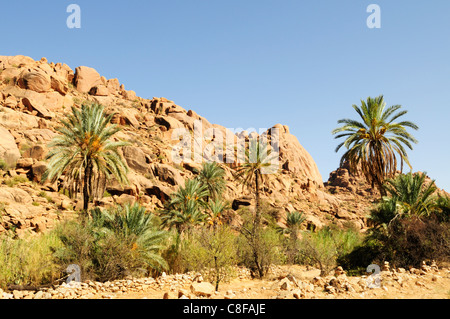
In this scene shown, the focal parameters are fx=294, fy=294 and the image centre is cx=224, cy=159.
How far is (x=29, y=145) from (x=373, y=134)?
1412 inches

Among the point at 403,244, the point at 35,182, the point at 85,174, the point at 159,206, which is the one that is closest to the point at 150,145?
the point at 159,206

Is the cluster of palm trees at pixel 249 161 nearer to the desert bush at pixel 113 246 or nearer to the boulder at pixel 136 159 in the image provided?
the desert bush at pixel 113 246

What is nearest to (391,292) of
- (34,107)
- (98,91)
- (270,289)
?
(270,289)

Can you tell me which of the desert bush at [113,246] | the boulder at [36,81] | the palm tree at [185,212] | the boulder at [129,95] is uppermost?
the boulder at [129,95]

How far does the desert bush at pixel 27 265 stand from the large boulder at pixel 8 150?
871 inches

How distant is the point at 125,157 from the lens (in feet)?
140

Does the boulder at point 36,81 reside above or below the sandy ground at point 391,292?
above

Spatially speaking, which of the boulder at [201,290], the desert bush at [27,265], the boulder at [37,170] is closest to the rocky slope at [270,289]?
the boulder at [201,290]

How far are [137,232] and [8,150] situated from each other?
25.1 meters

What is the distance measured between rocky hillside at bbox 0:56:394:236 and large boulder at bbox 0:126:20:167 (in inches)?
3.4

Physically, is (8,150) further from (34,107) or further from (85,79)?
(85,79)

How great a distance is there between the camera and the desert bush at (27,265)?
36.2 ft

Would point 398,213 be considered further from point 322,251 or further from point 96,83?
point 96,83
